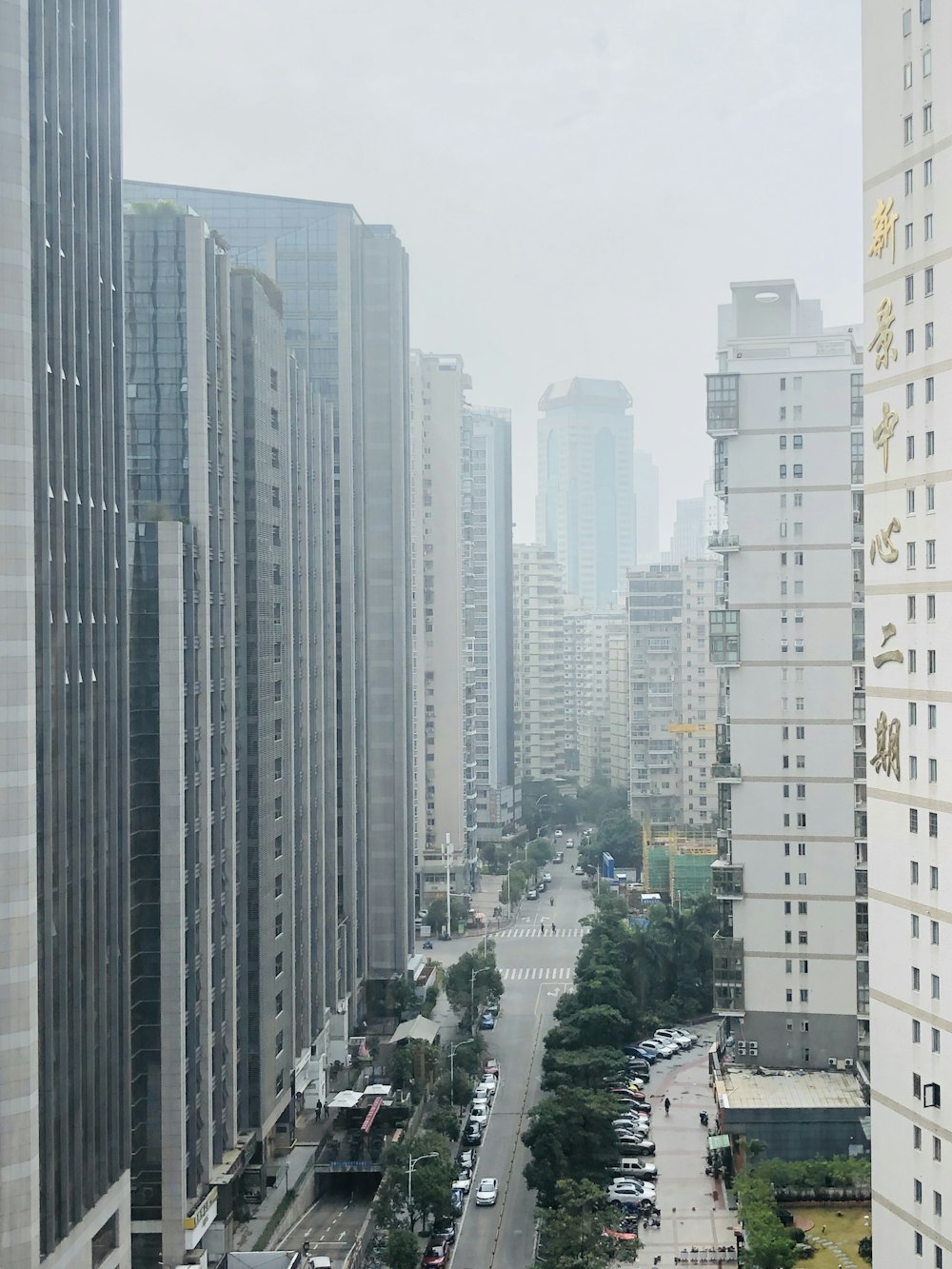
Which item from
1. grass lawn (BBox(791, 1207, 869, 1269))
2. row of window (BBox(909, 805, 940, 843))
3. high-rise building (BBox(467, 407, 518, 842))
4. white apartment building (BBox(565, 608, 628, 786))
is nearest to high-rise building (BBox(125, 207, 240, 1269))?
grass lawn (BBox(791, 1207, 869, 1269))

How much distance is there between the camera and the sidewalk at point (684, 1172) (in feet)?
64.3

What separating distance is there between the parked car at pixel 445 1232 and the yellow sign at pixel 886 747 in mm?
10532

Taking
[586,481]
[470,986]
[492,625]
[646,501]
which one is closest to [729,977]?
[470,986]

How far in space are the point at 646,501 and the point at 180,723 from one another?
518ft

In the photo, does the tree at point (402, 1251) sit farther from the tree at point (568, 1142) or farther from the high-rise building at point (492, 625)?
the high-rise building at point (492, 625)

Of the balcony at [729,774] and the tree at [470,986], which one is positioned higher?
the balcony at [729,774]

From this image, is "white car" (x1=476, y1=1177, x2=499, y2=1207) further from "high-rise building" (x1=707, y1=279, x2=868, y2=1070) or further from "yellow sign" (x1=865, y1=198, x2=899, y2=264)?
"yellow sign" (x1=865, y1=198, x2=899, y2=264)

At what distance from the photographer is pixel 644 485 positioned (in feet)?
569

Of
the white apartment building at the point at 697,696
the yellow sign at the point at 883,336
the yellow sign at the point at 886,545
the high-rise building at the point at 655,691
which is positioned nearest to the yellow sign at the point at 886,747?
the yellow sign at the point at 886,545

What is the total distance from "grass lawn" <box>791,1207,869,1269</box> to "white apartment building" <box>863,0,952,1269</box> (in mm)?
5345

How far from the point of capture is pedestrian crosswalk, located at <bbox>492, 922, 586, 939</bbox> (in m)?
42.4

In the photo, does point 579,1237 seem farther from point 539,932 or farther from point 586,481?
point 586,481

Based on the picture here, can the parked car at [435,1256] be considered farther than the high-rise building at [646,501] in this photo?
No

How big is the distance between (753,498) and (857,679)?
3845 mm
